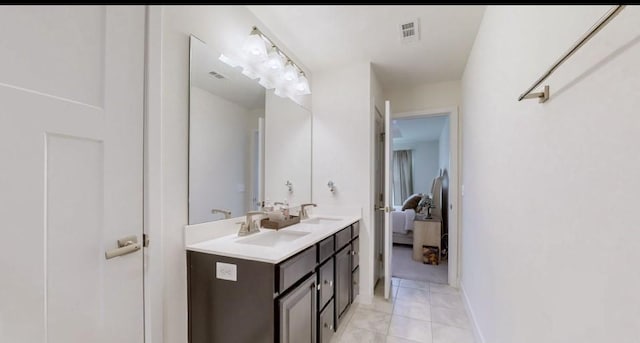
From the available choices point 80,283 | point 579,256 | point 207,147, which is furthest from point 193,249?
point 579,256

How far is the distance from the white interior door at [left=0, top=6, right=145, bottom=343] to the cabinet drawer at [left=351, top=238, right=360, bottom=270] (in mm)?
1623

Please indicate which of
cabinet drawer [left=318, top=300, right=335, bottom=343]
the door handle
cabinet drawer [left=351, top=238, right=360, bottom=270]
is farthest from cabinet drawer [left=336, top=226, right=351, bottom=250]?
the door handle

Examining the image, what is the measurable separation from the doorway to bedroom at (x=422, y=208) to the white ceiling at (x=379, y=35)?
2.36ft

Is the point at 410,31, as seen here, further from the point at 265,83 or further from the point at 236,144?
the point at 236,144

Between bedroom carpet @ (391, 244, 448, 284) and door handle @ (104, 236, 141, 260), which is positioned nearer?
door handle @ (104, 236, 141, 260)

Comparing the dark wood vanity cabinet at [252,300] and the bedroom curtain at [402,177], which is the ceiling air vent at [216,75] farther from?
the bedroom curtain at [402,177]

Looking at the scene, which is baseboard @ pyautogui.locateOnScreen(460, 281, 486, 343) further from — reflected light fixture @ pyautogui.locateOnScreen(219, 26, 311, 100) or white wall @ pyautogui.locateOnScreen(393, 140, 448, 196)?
white wall @ pyautogui.locateOnScreen(393, 140, 448, 196)

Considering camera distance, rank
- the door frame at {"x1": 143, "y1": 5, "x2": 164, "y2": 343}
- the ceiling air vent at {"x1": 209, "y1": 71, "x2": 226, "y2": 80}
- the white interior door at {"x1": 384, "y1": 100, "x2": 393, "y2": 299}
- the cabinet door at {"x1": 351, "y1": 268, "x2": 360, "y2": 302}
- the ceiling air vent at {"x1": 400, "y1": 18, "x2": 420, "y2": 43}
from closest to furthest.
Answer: the door frame at {"x1": 143, "y1": 5, "x2": 164, "y2": 343} → the ceiling air vent at {"x1": 209, "y1": 71, "x2": 226, "y2": 80} → the ceiling air vent at {"x1": 400, "y1": 18, "x2": 420, "y2": 43} → the cabinet door at {"x1": 351, "y1": 268, "x2": 360, "y2": 302} → the white interior door at {"x1": 384, "y1": 100, "x2": 393, "y2": 299}

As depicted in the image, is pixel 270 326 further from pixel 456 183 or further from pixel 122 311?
pixel 456 183

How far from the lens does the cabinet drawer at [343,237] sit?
2004mm

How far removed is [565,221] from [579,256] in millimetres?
113

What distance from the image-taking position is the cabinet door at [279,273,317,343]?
50.2 inches

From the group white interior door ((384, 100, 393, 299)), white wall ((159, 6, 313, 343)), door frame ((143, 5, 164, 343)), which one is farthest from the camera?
white interior door ((384, 100, 393, 299))

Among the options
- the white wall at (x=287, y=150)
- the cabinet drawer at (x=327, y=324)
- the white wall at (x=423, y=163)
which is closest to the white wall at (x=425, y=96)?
the white wall at (x=287, y=150)
